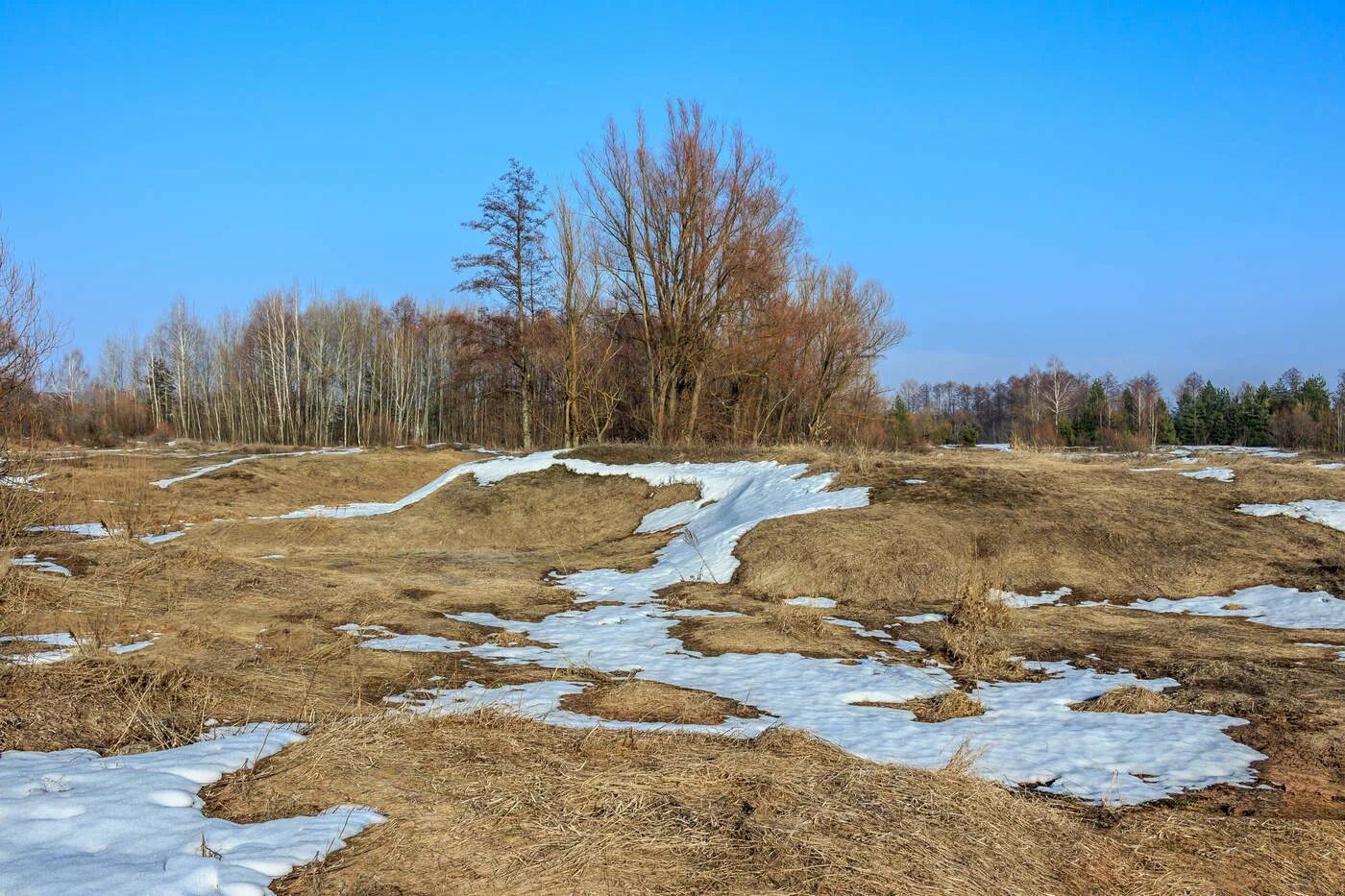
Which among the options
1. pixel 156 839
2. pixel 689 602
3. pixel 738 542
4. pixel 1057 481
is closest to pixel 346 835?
pixel 156 839

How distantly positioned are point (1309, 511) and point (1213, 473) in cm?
243

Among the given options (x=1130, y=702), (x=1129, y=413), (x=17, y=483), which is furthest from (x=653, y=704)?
(x=1129, y=413)

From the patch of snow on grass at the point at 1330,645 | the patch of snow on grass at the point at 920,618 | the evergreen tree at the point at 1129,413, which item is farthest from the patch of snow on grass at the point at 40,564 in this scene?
the evergreen tree at the point at 1129,413

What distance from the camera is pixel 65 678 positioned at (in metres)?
5.61

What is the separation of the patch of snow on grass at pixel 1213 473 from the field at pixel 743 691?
0.69ft

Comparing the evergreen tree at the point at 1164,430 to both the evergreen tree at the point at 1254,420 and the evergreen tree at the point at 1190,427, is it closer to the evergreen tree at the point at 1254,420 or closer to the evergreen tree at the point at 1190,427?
the evergreen tree at the point at 1190,427

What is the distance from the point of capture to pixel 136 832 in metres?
3.50

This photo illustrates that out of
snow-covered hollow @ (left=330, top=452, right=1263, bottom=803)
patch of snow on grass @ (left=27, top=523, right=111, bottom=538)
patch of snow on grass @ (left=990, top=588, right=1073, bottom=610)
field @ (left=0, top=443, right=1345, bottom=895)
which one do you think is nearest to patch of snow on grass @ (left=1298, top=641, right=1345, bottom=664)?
field @ (left=0, top=443, right=1345, bottom=895)

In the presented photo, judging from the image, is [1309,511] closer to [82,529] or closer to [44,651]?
[44,651]

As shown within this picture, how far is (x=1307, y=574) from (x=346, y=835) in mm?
13673

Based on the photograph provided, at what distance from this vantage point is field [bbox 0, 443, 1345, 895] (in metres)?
3.67

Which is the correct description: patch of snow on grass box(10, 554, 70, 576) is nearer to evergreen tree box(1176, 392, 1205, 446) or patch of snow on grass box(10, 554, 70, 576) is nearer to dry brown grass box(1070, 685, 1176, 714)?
dry brown grass box(1070, 685, 1176, 714)

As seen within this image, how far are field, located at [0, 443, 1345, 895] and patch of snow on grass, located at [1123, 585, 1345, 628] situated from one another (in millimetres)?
60

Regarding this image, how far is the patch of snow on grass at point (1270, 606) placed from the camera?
35.3 ft
